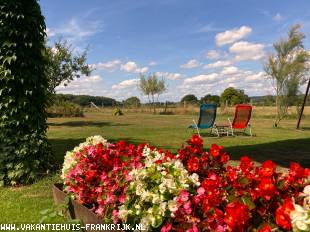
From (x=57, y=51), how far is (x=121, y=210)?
77.4 ft

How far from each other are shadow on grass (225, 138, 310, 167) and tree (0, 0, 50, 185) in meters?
4.09

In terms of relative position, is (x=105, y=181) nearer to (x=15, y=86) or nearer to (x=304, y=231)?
(x=304, y=231)

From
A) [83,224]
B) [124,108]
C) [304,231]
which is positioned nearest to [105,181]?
[83,224]

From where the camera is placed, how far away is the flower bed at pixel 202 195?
232cm

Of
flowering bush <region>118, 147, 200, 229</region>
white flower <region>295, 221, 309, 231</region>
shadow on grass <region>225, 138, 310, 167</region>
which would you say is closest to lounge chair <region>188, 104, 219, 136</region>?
shadow on grass <region>225, 138, 310, 167</region>

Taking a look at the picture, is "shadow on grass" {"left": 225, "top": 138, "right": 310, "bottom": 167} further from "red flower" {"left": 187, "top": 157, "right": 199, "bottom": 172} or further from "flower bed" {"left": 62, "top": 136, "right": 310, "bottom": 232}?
"flower bed" {"left": 62, "top": 136, "right": 310, "bottom": 232}

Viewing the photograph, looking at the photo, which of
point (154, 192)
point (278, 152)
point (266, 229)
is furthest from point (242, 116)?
point (266, 229)

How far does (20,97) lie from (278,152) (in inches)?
244

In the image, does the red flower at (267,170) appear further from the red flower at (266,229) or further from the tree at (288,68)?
the tree at (288,68)

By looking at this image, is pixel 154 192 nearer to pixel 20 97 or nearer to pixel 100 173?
pixel 100 173

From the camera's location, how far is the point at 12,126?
21.8 ft

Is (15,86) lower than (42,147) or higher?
higher

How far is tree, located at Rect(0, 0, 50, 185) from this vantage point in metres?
6.56

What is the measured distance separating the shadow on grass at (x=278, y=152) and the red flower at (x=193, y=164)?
4844 millimetres
